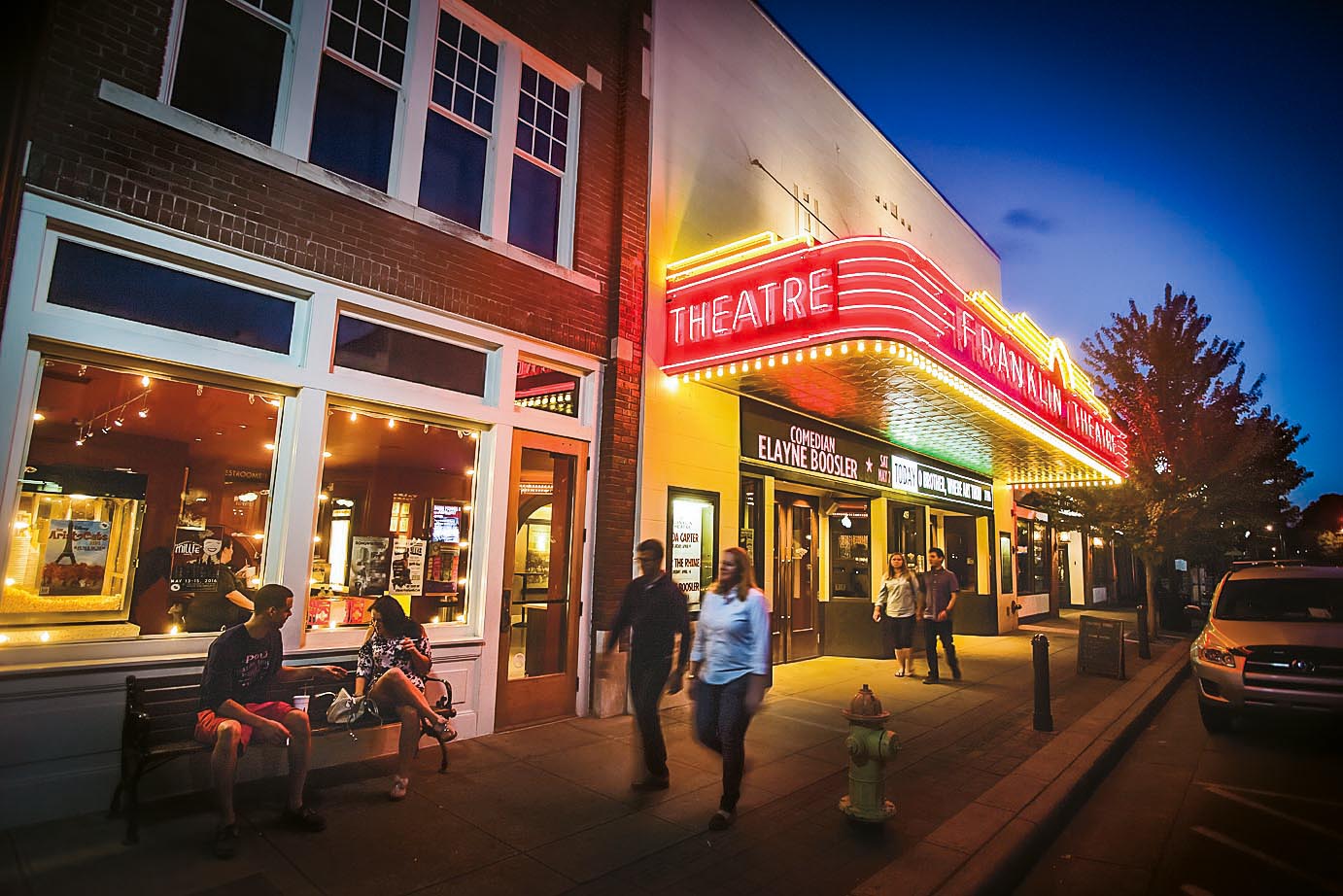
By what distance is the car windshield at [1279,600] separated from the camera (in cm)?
779

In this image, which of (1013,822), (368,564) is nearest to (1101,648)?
(1013,822)

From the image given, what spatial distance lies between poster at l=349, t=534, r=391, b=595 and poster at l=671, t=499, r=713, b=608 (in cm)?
329

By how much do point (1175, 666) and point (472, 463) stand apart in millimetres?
11929

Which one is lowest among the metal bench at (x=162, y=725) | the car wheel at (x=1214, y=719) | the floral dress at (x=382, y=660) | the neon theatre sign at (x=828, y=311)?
the car wheel at (x=1214, y=719)

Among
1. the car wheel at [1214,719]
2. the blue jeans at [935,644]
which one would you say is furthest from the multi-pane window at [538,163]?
the car wheel at [1214,719]

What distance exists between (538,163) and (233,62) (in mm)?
3038

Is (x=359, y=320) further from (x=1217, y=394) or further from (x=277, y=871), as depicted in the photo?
(x=1217, y=394)

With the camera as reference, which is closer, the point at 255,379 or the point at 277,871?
the point at 277,871

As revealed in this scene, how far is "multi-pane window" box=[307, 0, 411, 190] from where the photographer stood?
6301 millimetres

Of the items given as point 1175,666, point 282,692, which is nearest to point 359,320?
point 282,692

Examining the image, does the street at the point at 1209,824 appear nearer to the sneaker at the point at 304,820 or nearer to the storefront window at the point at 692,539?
the sneaker at the point at 304,820

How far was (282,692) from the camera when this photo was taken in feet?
18.1

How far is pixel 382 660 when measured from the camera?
5422 mm

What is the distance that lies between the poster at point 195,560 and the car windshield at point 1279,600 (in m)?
10.4
